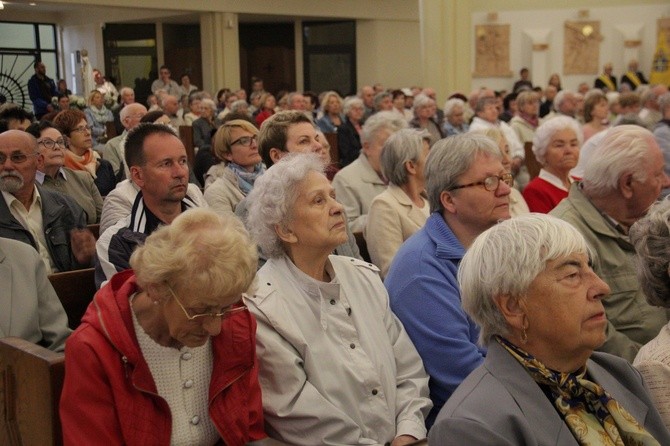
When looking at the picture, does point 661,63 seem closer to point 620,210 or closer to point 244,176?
point 244,176

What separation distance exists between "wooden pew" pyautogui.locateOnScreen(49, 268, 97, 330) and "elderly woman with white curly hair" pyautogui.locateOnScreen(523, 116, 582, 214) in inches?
93.0

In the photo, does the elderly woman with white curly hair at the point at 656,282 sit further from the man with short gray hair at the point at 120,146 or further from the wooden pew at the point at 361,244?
the man with short gray hair at the point at 120,146

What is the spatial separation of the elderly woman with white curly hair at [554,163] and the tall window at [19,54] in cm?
1646

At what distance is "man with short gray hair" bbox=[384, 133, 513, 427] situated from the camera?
2.70 meters

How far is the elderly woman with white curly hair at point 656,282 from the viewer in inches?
84.7

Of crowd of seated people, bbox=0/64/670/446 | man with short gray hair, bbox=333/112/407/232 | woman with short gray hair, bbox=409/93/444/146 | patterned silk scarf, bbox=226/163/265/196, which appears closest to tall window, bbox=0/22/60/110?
woman with short gray hair, bbox=409/93/444/146

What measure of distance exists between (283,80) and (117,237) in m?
18.6

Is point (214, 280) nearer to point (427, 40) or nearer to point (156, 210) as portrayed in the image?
point (156, 210)

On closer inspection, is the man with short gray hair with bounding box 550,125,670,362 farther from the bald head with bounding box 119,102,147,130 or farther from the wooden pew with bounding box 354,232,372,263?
the bald head with bounding box 119,102,147,130

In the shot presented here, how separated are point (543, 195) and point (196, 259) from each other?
278 centimetres


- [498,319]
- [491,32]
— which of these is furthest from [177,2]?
[498,319]

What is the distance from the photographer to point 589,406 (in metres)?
1.87

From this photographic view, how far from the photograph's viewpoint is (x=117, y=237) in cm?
315

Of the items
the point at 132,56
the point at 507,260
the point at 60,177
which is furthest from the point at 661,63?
the point at 507,260
